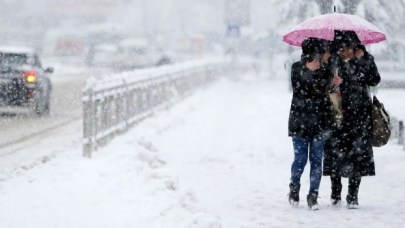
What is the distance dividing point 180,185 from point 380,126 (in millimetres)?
2643

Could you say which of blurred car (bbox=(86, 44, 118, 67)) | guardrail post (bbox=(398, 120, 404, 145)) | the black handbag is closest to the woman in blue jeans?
the black handbag

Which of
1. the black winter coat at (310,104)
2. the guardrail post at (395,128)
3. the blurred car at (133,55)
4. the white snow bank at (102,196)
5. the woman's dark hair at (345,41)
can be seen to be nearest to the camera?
the white snow bank at (102,196)

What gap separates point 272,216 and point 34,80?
37.9ft

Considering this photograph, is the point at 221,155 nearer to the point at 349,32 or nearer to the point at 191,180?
the point at 191,180

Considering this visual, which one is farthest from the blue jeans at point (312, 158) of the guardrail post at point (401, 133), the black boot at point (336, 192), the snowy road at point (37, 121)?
the snowy road at point (37, 121)

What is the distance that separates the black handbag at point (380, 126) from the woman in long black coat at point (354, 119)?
0.16ft

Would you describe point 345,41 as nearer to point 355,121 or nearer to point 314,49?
point 314,49

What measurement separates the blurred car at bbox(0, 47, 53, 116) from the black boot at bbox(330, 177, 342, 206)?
11.1 m

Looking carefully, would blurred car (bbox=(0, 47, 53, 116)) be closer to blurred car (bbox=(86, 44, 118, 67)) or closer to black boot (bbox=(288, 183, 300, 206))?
black boot (bbox=(288, 183, 300, 206))

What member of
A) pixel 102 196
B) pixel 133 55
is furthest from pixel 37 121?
pixel 133 55

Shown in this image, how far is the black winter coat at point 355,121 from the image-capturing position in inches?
320

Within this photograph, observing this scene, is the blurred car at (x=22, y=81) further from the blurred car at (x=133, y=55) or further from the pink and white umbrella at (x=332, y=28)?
the blurred car at (x=133, y=55)

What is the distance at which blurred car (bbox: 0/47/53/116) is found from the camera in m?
18.1

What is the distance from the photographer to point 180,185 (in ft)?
31.9
